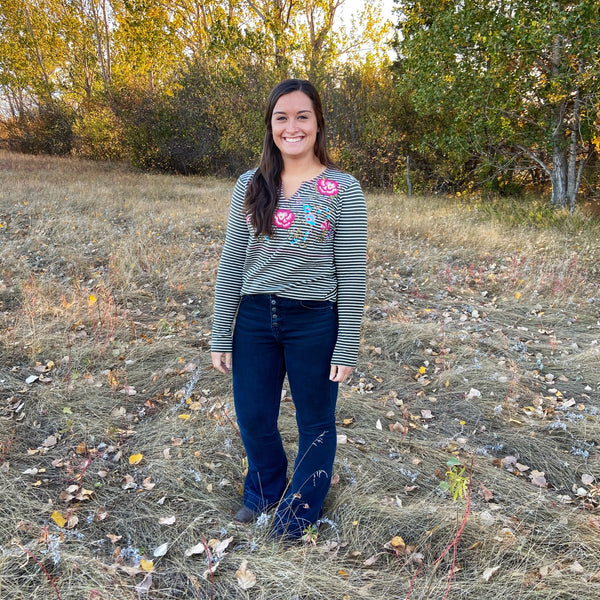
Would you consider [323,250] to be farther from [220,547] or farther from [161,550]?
[161,550]

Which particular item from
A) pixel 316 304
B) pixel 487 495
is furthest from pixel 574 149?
pixel 316 304

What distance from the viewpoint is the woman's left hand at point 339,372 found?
1914 millimetres

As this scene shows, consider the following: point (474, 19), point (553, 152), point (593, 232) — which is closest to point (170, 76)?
point (474, 19)

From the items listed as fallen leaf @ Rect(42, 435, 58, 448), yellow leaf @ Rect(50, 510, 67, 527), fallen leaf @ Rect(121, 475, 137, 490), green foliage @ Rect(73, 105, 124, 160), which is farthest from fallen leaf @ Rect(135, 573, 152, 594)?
green foliage @ Rect(73, 105, 124, 160)

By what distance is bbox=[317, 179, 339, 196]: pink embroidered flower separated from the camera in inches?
75.4

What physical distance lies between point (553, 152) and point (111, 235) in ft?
32.0

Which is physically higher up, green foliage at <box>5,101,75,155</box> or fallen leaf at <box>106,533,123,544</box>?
green foliage at <box>5,101,75,155</box>

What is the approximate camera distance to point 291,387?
6.83 ft

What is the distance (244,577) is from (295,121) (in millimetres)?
2016

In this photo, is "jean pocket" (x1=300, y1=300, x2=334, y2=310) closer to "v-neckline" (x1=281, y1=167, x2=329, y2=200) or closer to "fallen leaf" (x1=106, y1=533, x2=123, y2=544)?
"v-neckline" (x1=281, y1=167, x2=329, y2=200)

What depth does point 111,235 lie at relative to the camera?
7.34 m

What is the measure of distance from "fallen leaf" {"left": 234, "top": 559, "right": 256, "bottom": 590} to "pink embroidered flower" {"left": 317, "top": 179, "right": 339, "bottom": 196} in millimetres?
1717

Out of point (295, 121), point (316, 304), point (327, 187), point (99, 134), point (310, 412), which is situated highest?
point (99, 134)

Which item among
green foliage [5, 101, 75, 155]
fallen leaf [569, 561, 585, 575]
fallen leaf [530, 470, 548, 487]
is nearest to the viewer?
fallen leaf [569, 561, 585, 575]
